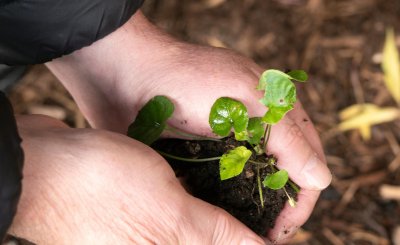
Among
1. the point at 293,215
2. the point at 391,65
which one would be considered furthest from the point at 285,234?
the point at 391,65

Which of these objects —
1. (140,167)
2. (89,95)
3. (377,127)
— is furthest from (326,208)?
(140,167)

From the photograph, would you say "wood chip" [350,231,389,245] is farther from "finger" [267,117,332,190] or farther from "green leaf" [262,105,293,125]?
"green leaf" [262,105,293,125]

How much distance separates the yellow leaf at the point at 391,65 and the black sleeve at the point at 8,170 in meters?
1.69

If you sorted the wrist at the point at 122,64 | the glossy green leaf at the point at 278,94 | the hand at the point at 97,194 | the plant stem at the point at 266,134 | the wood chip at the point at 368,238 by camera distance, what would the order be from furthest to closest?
the wood chip at the point at 368,238
the wrist at the point at 122,64
the plant stem at the point at 266,134
the glossy green leaf at the point at 278,94
the hand at the point at 97,194

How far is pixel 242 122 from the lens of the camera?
1190 millimetres

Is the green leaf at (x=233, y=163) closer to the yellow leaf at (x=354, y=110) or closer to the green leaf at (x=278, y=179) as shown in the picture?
the green leaf at (x=278, y=179)

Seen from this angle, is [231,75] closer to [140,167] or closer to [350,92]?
[140,167]

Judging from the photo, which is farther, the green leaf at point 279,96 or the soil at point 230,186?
the soil at point 230,186

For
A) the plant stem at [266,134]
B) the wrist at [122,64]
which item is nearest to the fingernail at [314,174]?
the plant stem at [266,134]

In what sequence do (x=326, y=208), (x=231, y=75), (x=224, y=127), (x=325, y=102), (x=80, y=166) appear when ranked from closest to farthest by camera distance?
(x=80, y=166), (x=224, y=127), (x=231, y=75), (x=326, y=208), (x=325, y=102)

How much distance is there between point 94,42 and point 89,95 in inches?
8.0

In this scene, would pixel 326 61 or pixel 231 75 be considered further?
pixel 326 61

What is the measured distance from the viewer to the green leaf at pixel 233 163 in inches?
45.5

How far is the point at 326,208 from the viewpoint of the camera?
2092mm
